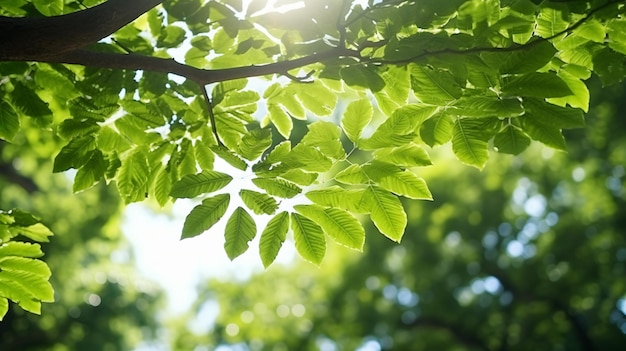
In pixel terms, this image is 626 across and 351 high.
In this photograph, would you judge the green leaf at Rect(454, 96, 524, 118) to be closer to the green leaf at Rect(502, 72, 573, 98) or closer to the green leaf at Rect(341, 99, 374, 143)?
the green leaf at Rect(502, 72, 573, 98)

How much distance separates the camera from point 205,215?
208 centimetres

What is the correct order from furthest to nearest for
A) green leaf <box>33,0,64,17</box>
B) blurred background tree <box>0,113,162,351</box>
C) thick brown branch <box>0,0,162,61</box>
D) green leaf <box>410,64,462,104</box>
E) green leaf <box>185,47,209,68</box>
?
1. blurred background tree <box>0,113,162,351</box>
2. green leaf <box>185,47,209,68</box>
3. green leaf <box>33,0,64,17</box>
4. green leaf <box>410,64,462,104</box>
5. thick brown branch <box>0,0,162,61</box>

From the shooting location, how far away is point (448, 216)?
15.3 m

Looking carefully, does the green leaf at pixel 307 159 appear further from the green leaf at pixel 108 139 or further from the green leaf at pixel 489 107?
the green leaf at pixel 108 139

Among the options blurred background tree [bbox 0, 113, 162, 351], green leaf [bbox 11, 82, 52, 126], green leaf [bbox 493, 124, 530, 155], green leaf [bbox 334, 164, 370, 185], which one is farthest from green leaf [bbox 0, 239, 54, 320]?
blurred background tree [bbox 0, 113, 162, 351]

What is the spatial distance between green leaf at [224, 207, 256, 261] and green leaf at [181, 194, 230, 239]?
0.16ft

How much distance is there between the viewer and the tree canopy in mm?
1939

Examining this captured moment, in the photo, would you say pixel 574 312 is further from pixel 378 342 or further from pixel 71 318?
pixel 71 318

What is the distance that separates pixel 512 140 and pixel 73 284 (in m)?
14.4

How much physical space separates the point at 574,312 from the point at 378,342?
4.73 meters

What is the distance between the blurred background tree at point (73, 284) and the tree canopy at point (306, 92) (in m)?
10.8

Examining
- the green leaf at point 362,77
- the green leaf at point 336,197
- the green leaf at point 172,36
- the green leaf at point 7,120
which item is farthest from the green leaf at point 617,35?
the green leaf at point 7,120

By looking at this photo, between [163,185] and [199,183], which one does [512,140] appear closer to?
[199,183]

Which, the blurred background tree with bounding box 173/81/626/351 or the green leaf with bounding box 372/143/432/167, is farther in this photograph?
the blurred background tree with bounding box 173/81/626/351
